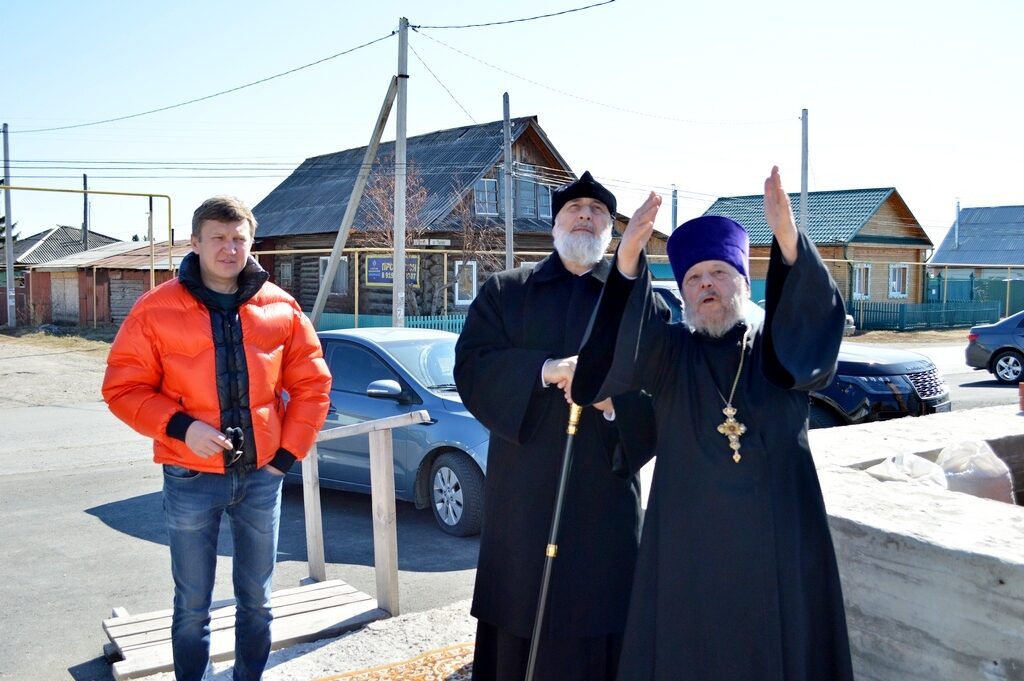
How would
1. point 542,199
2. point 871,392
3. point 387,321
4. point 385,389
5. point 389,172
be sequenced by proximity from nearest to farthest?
point 385,389 < point 871,392 < point 387,321 < point 389,172 < point 542,199

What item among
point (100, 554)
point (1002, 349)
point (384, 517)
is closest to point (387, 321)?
point (1002, 349)

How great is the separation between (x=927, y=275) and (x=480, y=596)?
4027cm

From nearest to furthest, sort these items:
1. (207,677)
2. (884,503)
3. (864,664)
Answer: (864,664)
(884,503)
(207,677)

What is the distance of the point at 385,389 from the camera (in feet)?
23.6

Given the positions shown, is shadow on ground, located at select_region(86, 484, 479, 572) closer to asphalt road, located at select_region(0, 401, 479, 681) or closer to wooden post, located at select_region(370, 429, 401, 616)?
asphalt road, located at select_region(0, 401, 479, 681)

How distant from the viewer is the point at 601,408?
314 cm

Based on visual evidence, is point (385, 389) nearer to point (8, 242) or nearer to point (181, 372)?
point (181, 372)

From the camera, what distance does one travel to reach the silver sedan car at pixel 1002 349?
1692cm

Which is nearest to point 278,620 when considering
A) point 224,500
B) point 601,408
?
point 224,500

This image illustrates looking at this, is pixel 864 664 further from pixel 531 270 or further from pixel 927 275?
pixel 927 275

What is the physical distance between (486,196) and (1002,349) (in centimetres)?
1621

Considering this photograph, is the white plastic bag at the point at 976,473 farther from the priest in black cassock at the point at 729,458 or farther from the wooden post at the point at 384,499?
the wooden post at the point at 384,499

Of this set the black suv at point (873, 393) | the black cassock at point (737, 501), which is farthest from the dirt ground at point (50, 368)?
the black cassock at point (737, 501)

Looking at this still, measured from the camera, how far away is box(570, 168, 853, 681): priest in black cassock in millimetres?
2625
